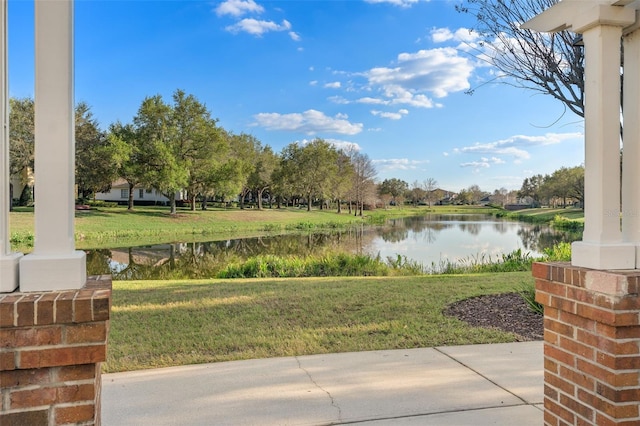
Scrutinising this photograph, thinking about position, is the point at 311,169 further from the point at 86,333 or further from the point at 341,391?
the point at 86,333

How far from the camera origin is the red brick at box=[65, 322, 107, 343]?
170 centimetres

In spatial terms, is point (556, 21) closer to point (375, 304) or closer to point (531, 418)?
point (531, 418)

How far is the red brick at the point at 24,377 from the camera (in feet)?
5.46

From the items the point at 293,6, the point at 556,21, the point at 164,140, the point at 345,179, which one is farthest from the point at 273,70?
the point at 345,179

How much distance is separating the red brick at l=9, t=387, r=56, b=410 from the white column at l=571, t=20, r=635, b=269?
249 centimetres

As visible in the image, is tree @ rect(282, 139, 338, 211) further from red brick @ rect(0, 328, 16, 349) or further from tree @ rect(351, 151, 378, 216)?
red brick @ rect(0, 328, 16, 349)

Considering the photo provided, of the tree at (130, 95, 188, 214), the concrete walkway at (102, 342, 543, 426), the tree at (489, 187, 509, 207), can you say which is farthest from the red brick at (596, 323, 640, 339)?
the tree at (489, 187, 509, 207)

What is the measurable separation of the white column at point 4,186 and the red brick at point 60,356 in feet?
1.08

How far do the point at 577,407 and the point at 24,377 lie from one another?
249cm

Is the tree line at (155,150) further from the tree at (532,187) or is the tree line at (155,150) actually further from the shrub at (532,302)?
the tree at (532,187)

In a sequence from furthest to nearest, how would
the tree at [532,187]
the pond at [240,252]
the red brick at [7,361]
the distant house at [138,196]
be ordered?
the tree at [532,187] → the distant house at [138,196] → the pond at [240,252] → the red brick at [7,361]

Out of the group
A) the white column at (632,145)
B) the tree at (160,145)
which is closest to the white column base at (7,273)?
the white column at (632,145)

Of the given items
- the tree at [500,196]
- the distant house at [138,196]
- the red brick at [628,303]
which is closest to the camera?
the red brick at [628,303]

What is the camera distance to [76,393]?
172 cm
